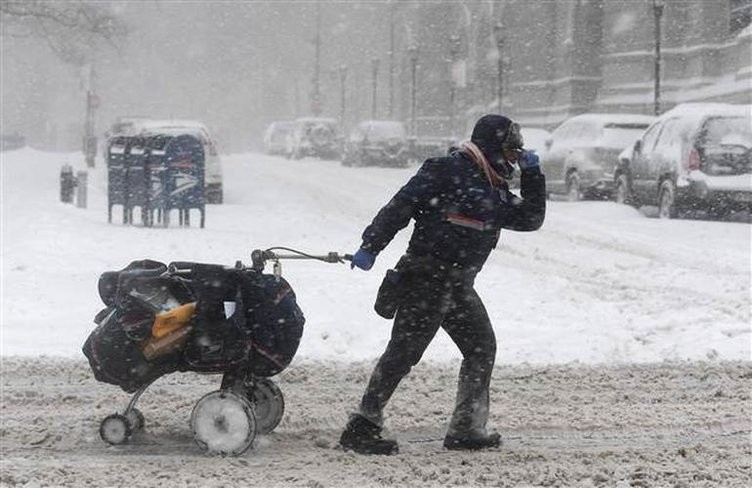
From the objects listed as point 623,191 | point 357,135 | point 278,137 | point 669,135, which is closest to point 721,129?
point 669,135

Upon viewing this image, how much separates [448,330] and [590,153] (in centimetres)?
1870

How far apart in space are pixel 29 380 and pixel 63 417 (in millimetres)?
1250

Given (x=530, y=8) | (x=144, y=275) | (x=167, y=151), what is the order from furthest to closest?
(x=530, y=8)
(x=167, y=151)
(x=144, y=275)

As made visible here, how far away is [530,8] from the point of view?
50.8 metres

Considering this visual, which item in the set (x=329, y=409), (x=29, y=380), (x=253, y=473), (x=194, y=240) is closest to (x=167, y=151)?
(x=194, y=240)

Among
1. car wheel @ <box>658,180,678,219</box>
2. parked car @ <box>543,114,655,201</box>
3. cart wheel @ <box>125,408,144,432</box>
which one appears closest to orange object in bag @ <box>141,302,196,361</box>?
cart wheel @ <box>125,408,144,432</box>

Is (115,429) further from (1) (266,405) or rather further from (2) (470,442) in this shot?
(2) (470,442)

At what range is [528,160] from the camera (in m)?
6.06

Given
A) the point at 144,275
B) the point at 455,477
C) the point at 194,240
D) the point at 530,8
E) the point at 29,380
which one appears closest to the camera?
the point at 455,477

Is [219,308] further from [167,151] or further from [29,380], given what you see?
[167,151]

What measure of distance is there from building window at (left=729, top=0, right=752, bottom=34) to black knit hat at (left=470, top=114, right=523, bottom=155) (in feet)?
100

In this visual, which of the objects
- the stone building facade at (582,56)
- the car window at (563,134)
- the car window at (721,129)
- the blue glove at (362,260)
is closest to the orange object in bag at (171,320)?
the blue glove at (362,260)

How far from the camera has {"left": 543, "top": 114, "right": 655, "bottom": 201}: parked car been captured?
2427 centimetres

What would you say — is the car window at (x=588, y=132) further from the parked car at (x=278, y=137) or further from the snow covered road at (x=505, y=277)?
the parked car at (x=278, y=137)
